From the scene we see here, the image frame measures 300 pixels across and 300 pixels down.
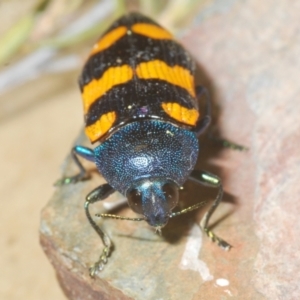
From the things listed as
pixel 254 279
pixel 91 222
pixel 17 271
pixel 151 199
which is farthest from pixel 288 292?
pixel 17 271

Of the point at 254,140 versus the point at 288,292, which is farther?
the point at 254,140

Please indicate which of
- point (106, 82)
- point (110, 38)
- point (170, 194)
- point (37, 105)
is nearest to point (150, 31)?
point (110, 38)

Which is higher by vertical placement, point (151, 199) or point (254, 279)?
point (151, 199)

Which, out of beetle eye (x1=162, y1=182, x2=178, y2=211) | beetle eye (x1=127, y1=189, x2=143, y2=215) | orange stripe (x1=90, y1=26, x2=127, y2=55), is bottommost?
beetle eye (x1=162, y1=182, x2=178, y2=211)

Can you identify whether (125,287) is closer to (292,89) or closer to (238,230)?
(238,230)

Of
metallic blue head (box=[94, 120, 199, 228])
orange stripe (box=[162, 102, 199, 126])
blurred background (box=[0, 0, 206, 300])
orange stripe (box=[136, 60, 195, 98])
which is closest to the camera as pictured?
metallic blue head (box=[94, 120, 199, 228])

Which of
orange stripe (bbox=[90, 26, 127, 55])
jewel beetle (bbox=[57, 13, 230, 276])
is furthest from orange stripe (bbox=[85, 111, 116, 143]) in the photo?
orange stripe (bbox=[90, 26, 127, 55])

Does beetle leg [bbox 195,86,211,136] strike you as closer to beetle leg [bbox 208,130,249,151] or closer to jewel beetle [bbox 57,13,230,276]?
jewel beetle [bbox 57,13,230,276]

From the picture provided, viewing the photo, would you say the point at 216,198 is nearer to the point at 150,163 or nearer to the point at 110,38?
the point at 150,163
